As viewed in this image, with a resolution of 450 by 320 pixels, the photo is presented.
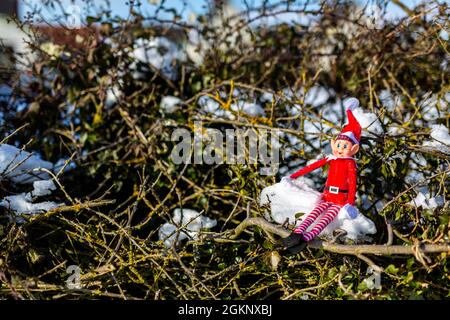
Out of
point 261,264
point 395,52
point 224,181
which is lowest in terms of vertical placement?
→ point 261,264

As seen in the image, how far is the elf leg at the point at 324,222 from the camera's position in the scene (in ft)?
5.14

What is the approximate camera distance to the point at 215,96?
2.60 metres

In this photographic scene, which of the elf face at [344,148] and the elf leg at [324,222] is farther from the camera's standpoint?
the elf face at [344,148]

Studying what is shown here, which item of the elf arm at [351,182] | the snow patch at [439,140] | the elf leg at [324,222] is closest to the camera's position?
the elf leg at [324,222]

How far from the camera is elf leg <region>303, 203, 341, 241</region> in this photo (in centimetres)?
157

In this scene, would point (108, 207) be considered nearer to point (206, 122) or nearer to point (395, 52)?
point (206, 122)

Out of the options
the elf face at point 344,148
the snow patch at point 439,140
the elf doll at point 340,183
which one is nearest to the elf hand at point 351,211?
the elf doll at point 340,183

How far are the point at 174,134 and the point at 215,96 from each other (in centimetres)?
29

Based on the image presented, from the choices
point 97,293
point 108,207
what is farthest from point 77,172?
point 97,293

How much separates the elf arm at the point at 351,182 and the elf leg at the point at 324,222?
0.05m

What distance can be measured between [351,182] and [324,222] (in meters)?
0.19

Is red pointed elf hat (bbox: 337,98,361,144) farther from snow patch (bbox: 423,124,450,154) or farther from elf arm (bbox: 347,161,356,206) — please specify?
snow patch (bbox: 423,124,450,154)

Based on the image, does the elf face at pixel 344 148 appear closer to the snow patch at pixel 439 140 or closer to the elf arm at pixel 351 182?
the elf arm at pixel 351 182
